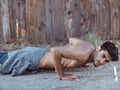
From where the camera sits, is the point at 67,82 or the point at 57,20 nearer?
the point at 67,82

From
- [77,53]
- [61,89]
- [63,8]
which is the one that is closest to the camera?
[61,89]

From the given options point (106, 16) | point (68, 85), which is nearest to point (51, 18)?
point (106, 16)

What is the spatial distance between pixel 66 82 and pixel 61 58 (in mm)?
340

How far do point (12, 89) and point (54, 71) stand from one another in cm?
104

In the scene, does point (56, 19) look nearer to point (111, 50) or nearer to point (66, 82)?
point (111, 50)

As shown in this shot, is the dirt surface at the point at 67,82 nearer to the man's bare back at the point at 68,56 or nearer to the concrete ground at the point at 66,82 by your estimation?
the concrete ground at the point at 66,82

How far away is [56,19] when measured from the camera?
9086 millimetres

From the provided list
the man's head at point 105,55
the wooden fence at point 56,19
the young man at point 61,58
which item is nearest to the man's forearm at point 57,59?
the young man at point 61,58

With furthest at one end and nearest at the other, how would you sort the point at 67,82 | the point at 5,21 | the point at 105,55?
1. the point at 5,21
2. the point at 105,55
3. the point at 67,82

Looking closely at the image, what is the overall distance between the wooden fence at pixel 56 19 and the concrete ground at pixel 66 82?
7.21 ft

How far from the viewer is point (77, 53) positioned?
6293 millimetres

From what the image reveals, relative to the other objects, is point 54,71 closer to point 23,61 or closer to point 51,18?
point 23,61

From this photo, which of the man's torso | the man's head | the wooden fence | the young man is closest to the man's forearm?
the young man

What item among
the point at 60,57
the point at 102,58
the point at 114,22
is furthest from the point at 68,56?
the point at 114,22
